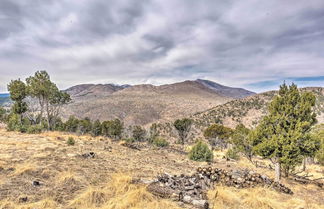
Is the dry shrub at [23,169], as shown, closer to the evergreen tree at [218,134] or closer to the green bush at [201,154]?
the green bush at [201,154]

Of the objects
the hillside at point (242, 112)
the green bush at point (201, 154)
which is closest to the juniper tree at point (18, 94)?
the green bush at point (201, 154)

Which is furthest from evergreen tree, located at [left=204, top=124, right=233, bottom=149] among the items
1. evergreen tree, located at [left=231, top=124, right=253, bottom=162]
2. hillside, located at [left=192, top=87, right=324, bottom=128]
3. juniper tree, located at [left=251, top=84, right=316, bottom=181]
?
juniper tree, located at [left=251, top=84, right=316, bottom=181]

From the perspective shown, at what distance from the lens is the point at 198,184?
275 inches

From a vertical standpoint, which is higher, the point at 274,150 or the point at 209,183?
the point at 274,150

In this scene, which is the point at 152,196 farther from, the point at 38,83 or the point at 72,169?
the point at 38,83

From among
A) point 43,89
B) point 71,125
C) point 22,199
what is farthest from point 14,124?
point 71,125

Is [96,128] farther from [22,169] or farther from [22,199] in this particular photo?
[22,199]

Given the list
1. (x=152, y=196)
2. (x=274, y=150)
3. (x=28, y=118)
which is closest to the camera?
(x=152, y=196)

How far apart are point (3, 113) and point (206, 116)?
5860cm

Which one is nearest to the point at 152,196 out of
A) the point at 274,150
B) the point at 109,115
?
the point at 274,150

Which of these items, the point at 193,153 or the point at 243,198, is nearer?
the point at 243,198

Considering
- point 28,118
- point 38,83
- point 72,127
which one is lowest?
point 72,127

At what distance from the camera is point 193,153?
55.4 feet

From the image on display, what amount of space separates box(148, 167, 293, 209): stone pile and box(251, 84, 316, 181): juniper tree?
149 centimetres
